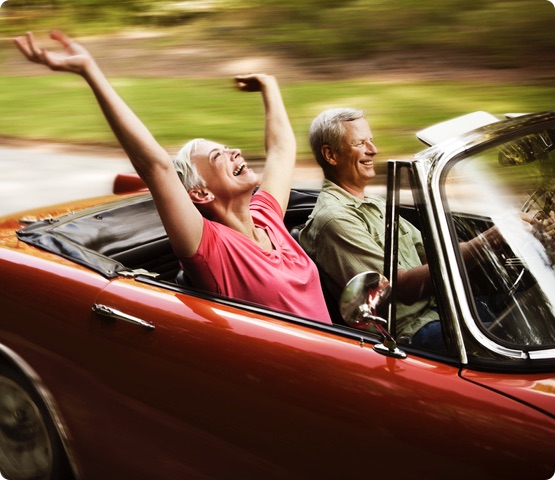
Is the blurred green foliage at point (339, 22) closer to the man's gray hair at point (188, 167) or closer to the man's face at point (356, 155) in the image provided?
the man's face at point (356, 155)

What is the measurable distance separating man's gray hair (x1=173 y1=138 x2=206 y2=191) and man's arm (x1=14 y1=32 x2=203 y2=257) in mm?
257

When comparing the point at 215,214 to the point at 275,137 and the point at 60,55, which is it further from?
the point at 60,55

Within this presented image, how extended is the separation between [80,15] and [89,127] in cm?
87

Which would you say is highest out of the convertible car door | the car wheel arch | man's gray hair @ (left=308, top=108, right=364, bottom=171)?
man's gray hair @ (left=308, top=108, right=364, bottom=171)

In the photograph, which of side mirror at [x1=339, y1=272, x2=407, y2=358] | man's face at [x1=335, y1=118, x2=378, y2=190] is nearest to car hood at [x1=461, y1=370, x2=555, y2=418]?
side mirror at [x1=339, y1=272, x2=407, y2=358]

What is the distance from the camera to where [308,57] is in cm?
247

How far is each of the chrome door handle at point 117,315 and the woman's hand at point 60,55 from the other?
671mm

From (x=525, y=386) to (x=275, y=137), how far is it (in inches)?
62.8

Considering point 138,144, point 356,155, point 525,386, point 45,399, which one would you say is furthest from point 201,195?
point 525,386

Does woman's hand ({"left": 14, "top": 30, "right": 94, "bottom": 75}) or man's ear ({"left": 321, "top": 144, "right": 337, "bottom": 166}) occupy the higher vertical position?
woman's hand ({"left": 14, "top": 30, "right": 94, "bottom": 75})

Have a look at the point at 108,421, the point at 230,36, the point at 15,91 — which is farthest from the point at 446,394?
the point at 15,91

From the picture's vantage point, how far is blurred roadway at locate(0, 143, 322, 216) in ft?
13.5

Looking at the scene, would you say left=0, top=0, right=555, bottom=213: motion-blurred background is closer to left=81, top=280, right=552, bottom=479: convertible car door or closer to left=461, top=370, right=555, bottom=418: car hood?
left=81, top=280, right=552, bottom=479: convertible car door

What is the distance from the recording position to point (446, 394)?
1714 mm
